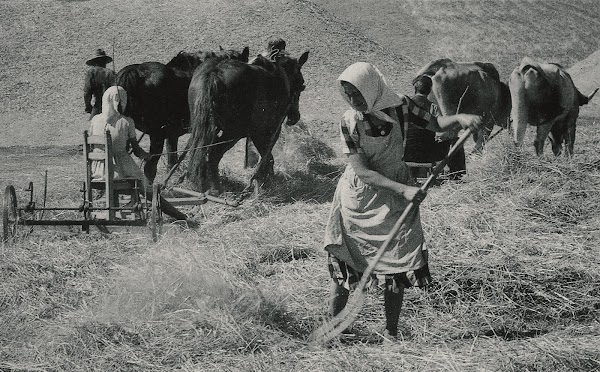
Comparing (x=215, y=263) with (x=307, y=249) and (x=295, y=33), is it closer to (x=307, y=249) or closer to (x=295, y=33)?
(x=307, y=249)

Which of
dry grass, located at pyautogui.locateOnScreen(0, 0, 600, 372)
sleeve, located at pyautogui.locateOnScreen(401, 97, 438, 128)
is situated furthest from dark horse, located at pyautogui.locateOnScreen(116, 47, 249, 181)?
sleeve, located at pyautogui.locateOnScreen(401, 97, 438, 128)

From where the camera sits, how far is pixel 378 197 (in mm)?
4227

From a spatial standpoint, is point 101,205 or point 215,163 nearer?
point 101,205

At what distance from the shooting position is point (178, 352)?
423 centimetres

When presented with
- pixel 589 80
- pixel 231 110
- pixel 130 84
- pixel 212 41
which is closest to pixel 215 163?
pixel 231 110

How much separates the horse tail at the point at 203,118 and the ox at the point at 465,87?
313 centimetres

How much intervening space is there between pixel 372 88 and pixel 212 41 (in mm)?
19087

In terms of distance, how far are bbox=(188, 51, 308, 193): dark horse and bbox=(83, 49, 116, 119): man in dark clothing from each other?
2.48 meters

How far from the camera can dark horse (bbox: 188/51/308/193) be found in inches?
342

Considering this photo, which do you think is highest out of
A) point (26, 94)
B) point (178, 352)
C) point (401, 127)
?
point (401, 127)

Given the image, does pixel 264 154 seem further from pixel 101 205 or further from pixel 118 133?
pixel 101 205

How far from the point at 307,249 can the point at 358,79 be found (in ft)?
7.68

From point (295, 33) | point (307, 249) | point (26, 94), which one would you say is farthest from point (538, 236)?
point (295, 33)

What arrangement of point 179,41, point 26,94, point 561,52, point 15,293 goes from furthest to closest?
point 561,52 < point 179,41 < point 26,94 < point 15,293
